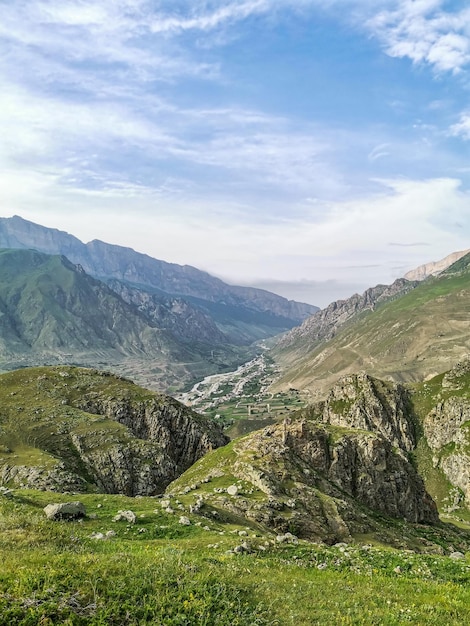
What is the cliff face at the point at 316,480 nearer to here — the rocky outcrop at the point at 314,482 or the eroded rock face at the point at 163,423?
the rocky outcrop at the point at 314,482

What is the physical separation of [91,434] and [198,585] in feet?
258

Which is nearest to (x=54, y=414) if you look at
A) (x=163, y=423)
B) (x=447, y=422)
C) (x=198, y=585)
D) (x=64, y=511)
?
(x=163, y=423)

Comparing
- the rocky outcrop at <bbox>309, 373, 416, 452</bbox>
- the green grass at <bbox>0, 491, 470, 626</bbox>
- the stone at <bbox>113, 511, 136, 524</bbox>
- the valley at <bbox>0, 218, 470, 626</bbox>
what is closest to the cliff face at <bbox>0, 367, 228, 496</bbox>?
the valley at <bbox>0, 218, 470, 626</bbox>

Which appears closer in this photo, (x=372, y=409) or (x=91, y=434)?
(x=91, y=434)

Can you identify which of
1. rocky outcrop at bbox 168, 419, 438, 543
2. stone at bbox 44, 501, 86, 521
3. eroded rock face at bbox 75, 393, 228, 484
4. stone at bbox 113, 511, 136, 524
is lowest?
eroded rock face at bbox 75, 393, 228, 484

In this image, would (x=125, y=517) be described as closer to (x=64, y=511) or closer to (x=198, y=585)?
(x=64, y=511)

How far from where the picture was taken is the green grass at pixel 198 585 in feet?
39.4

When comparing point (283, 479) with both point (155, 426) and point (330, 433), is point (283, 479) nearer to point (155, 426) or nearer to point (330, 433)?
point (330, 433)

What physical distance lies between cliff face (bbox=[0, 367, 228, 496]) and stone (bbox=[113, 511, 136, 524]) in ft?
128

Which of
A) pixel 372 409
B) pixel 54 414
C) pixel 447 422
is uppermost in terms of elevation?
pixel 447 422

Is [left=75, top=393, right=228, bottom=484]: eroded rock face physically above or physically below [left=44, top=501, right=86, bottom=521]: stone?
below

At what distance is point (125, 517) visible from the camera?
91.8ft

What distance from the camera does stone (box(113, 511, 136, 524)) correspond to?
27.6 m

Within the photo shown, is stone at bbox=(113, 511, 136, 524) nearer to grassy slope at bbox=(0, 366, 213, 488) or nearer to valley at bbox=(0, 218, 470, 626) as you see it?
valley at bbox=(0, 218, 470, 626)
